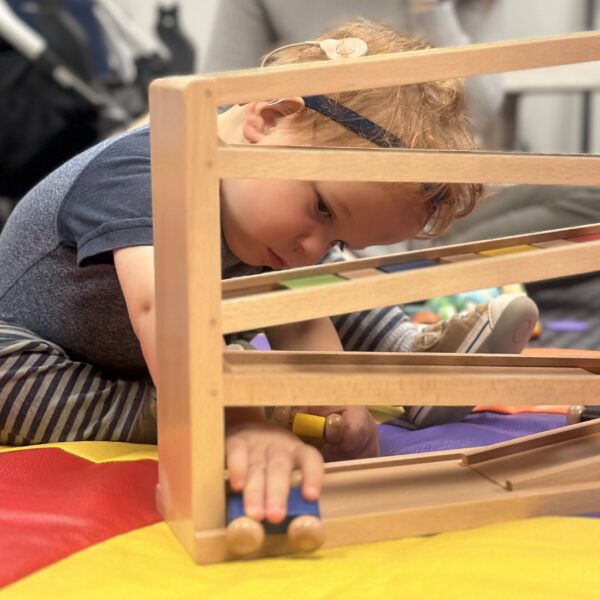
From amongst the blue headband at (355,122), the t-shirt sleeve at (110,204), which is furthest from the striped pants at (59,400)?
the blue headband at (355,122)

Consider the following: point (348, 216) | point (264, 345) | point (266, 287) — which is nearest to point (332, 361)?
point (266, 287)

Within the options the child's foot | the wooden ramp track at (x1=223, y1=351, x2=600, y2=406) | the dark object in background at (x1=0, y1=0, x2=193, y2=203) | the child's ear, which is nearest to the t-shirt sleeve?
the child's ear

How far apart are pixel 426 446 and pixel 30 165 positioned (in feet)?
7.25

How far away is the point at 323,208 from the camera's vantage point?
88 cm

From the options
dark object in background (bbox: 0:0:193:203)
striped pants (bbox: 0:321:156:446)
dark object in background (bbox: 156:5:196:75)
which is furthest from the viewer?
dark object in background (bbox: 156:5:196:75)

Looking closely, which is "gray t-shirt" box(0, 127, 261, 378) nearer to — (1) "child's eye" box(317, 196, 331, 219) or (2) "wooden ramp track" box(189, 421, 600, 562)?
(1) "child's eye" box(317, 196, 331, 219)

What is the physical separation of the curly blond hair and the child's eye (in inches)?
2.1

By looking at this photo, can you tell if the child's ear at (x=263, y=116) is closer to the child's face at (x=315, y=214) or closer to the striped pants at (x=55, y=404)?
the child's face at (x=315, y=214)

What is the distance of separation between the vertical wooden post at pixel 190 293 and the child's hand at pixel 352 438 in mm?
225

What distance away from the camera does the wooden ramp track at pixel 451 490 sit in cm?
69

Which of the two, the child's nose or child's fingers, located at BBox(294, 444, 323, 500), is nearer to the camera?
child's fingers, located at BBox(294, 444, 323, 500)

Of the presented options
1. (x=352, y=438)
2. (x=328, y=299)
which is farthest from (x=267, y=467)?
(x=352, y=438)

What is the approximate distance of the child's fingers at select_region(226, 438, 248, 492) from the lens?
666mm

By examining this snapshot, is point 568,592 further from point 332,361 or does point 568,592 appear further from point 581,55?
point 581,55
